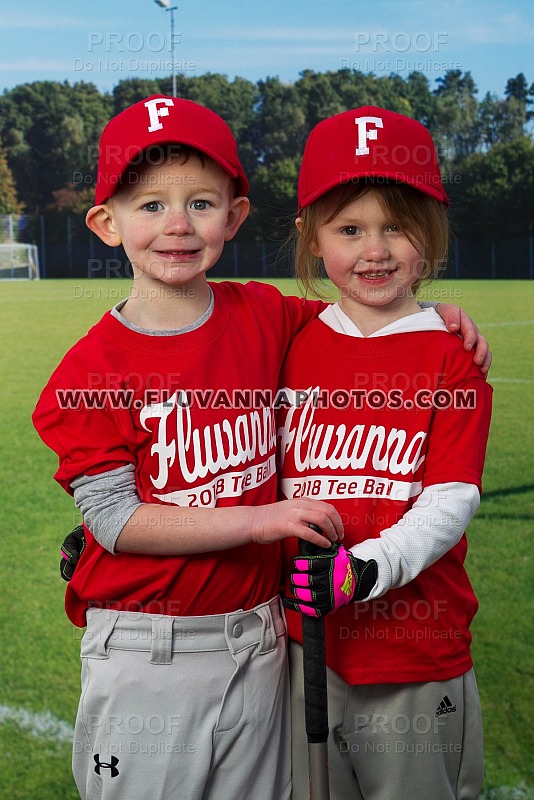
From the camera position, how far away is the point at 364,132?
1867mm

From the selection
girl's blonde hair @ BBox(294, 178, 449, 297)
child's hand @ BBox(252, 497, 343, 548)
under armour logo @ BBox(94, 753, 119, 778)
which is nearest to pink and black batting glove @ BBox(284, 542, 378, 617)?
child's hand @ BBox(252, 497, 343, 548)

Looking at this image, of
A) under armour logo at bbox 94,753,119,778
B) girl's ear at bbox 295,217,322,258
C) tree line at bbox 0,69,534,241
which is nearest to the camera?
under armour logo at bbox 94,753,119,778

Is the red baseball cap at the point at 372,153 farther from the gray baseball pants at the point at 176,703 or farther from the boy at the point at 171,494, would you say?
the gray baseball pants at the point at 176,703

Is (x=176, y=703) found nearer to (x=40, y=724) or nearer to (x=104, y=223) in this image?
(x=104, y=223)

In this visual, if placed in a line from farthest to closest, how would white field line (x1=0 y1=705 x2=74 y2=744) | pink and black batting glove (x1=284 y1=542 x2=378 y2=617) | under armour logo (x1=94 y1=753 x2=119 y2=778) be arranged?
white field line (x1=0 y1=705 x2=74 y2=744)
under armour logo (x1=94 y1=753 x2=119 y2=778)
pink and black batting glove (x1=284 y1=542 x2=378 y2=617)

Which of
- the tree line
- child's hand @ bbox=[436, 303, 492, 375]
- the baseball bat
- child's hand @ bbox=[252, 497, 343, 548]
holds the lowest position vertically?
the baseball bat

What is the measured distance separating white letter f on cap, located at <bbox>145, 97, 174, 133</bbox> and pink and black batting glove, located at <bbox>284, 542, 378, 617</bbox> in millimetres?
783

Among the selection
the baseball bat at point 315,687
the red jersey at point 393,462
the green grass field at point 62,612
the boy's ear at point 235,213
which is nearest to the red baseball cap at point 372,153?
the boy's ear at point 235,213

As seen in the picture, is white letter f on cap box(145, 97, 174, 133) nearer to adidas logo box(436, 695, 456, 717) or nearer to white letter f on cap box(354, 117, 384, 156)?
white letter f on cap box(354, 117, 384, 156)

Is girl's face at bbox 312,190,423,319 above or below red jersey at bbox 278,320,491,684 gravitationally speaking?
above

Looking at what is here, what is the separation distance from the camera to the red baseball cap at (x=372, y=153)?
1.83m

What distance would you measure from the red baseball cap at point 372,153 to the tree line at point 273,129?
84.5 ft

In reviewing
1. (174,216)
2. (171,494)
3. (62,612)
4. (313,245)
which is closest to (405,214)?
(313,245)

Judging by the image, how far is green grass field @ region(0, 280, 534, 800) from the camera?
3.07 meters
